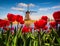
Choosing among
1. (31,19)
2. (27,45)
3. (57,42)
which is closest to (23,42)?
(27,45)

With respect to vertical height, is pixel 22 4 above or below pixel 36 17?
above

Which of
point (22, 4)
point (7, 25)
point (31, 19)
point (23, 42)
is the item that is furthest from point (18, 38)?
point (22, 4)

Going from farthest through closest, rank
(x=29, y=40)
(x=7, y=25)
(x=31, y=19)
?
(x=31, y=19), (x=7, y=25), (x=29, y=40)

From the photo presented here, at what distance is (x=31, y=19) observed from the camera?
4.98 feet

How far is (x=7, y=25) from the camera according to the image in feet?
3.81

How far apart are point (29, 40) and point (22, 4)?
2.15 ft

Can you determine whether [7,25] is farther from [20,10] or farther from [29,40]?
[20,10]

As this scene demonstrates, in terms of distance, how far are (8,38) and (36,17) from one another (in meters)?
0.57

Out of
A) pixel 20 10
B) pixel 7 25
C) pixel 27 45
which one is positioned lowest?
pixel 27 45

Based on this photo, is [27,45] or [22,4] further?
[22,4]

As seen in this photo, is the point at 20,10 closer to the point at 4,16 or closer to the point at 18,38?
the point at 4,16

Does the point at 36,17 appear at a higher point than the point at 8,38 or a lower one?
higher

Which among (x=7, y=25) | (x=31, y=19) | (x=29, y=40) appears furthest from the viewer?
(x=31, y=19)

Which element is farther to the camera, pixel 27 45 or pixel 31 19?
→ pixel 31 19
